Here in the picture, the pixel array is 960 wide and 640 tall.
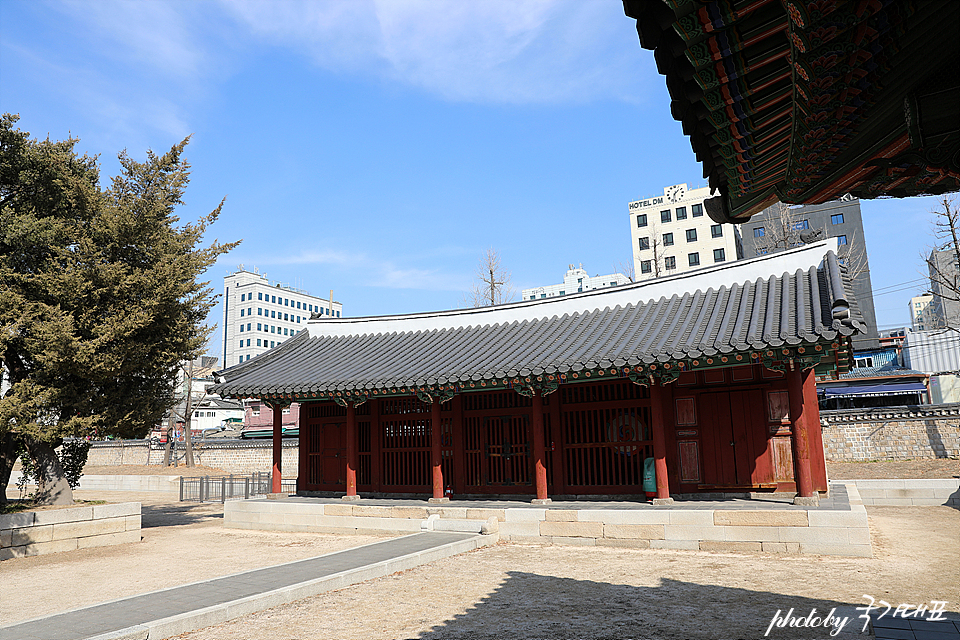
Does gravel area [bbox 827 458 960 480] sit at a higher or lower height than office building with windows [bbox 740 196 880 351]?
lower

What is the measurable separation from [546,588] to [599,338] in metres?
6.41

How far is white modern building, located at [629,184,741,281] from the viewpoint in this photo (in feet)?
187

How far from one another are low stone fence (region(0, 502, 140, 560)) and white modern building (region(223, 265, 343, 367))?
81296 mm

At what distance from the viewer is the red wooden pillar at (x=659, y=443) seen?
1226cm

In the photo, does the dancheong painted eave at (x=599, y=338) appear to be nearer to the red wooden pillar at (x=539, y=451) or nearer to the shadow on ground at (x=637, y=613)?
the red wooden pillar at (x=539, y=451)

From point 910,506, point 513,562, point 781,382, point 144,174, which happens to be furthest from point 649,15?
point 910,506

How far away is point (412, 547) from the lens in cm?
1107

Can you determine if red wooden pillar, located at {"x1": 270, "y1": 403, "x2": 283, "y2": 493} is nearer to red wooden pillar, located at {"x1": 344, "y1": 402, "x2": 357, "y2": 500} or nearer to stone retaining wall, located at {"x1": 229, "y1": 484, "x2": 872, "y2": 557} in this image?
stone retaining wall, located at {"x1": 229, "y1": 484, "x2": 872, "y2": 557}

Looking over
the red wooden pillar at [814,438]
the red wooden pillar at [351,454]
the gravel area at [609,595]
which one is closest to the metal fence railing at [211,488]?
the red wooden pillar at [351,454]

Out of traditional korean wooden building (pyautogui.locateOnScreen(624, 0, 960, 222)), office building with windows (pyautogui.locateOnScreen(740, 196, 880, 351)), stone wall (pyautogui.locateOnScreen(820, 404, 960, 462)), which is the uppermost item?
office building with windows (pyautogui.locateOnScreen(740, 196, 880, 351))

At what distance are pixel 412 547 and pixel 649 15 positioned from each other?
33.5ft

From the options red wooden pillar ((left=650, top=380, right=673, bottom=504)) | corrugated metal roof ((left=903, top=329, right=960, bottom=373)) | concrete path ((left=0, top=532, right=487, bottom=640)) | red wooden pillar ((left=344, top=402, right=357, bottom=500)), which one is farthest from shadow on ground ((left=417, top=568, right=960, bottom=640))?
corrugated metal roof ((left=903, top=329, right=960, bottom=373))

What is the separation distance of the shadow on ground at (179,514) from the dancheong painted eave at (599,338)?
16.6ft

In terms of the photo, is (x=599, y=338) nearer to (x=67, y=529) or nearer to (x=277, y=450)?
(x=277, y=450)
